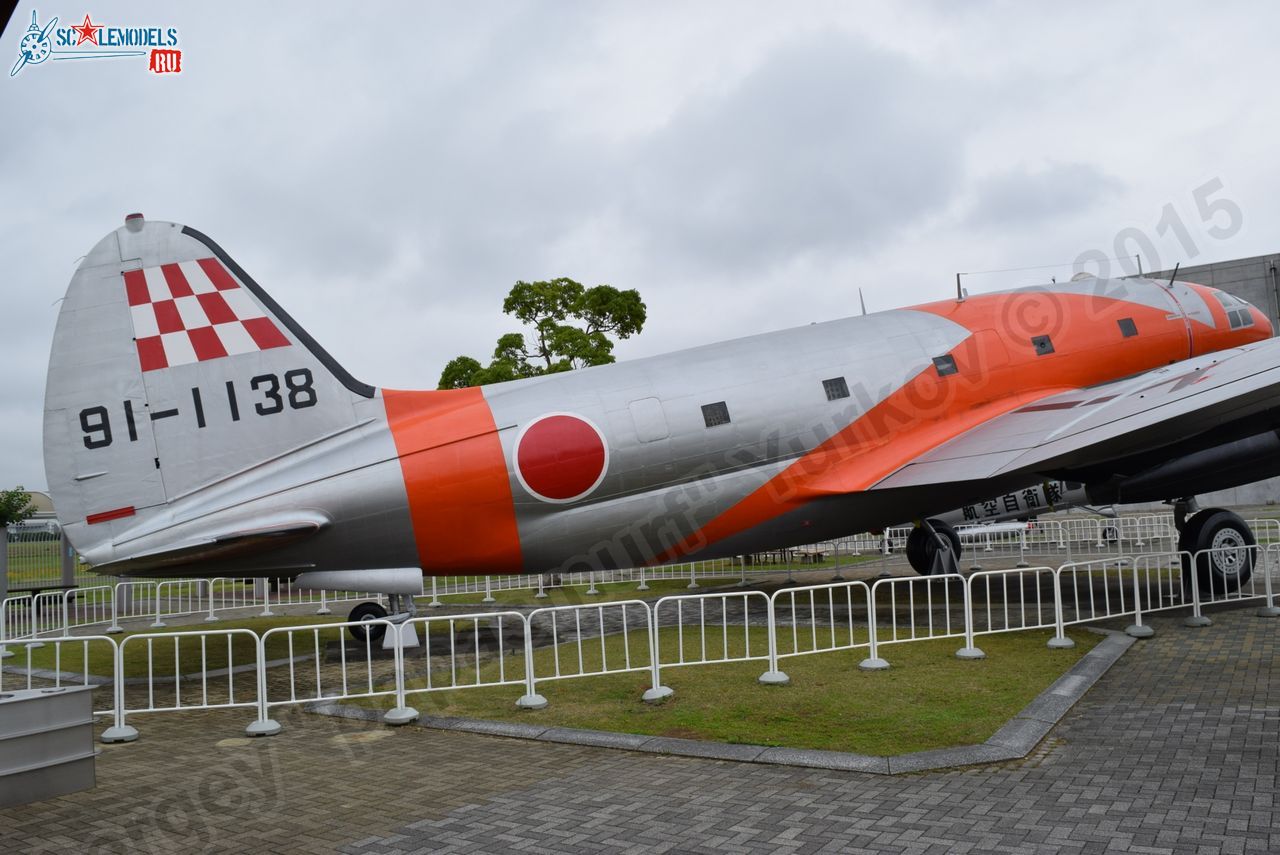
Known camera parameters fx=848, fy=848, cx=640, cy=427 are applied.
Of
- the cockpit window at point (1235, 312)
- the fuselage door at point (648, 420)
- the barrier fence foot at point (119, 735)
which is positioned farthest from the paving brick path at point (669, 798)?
the cockpit window at point (1235, 312)

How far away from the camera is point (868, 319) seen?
14.7 metres

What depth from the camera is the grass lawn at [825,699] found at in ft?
24.5

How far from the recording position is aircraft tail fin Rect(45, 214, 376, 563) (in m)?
10.3

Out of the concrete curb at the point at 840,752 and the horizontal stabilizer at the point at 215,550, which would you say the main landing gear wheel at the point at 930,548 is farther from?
the horizontal stabilizer at the point at 215,550

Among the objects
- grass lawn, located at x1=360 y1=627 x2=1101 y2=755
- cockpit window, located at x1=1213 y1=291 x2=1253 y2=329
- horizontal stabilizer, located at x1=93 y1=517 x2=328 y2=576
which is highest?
cockpit window, located at x1=1213 y1=291 x2=1253 y2=329

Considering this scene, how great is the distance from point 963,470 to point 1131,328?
18.5 ft

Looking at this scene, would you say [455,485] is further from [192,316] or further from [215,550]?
[192,316]

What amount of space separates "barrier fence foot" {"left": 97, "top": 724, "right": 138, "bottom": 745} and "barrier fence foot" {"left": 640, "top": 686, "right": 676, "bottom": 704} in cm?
510

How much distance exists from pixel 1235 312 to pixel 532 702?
51.4 ft

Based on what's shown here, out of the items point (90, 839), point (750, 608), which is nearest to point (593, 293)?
point (750, 608)

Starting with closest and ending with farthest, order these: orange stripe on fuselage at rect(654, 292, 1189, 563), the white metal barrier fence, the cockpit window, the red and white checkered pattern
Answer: the white metal barrier fence < the red and white checkered pattern < orange stripe on fuselage at rect(654, 292, 1189, 563) < the cockpit window

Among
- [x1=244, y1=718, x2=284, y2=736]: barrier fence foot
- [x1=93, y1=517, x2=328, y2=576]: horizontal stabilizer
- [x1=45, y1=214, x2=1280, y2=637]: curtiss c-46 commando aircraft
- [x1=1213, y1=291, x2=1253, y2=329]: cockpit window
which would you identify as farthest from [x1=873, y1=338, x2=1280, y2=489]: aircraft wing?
[x1=244, y1=718, x2=284, y2=736]: barrier fence foot

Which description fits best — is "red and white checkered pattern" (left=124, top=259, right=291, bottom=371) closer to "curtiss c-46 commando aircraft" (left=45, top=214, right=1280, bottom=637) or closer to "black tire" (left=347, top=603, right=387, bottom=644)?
"curtiss c-46 commando aircraft" (left=45, top=214, right=1280, bottom=637)

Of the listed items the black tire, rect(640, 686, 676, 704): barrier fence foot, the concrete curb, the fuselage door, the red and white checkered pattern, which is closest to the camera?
the concrete curb
